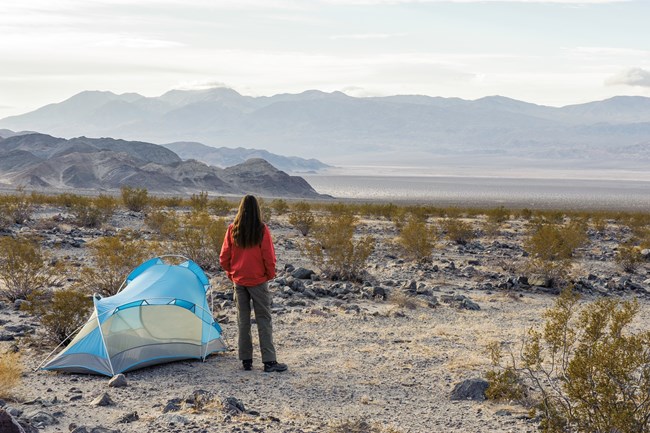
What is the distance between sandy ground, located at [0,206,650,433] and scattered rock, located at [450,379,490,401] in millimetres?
130

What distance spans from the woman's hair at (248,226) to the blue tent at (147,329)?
1.08 m

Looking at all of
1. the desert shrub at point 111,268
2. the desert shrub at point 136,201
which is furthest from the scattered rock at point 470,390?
the desert shrub at point 136,201

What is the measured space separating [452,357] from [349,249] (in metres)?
5.70

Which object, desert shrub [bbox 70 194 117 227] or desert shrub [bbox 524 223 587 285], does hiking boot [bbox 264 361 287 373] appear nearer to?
desert shrub [bbox 524 223 587 285]

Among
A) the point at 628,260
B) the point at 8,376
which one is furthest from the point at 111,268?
the point at 628,260

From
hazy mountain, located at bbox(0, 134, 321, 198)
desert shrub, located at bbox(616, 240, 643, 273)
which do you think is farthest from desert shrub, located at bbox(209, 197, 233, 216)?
hazy mountain, located at bbox(0, 134, 321, 198)

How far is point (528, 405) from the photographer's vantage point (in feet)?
22.4

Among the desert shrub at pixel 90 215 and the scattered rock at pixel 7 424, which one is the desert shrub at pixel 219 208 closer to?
the desert shrub at pixel 90 215

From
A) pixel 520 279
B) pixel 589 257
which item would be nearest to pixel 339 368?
pixel 520 279

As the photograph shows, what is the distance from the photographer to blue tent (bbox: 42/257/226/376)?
766 cm

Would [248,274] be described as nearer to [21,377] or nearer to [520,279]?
[21,377]

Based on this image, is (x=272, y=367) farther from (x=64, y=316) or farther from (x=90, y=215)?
(x=90, y=215)

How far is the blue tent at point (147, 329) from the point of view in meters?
7.66

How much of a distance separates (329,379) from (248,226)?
184 centimetres
